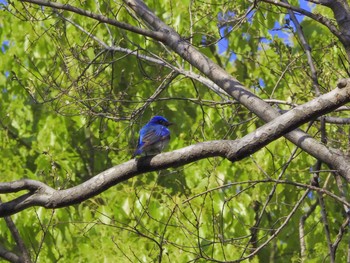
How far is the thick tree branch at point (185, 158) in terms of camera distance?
4.11m

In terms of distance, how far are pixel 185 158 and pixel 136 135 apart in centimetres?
467

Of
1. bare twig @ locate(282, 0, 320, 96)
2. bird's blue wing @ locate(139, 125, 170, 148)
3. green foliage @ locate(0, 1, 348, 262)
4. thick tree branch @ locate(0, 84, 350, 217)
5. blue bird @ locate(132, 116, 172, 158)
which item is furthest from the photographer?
green foliage @ locate(0, 1, 348, 262)

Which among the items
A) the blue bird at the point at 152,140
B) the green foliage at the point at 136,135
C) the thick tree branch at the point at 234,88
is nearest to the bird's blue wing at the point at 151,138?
the blue bird at the point at 152,140

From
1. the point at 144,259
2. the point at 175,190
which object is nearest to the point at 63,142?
the point at 175,190

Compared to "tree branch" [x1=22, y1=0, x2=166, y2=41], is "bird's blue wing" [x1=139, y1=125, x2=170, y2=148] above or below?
below

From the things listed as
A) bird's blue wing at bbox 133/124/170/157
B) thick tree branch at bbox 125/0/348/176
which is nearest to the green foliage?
bird's blue wing at bbox 133/124/170/157

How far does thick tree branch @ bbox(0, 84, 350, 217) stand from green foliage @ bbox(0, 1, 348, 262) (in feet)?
5.30

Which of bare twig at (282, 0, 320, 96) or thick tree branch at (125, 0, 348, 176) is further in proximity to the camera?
bare twig at (282, 0, 320, 96)

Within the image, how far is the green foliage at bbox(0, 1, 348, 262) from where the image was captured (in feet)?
23.3

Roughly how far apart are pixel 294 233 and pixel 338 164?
500cm

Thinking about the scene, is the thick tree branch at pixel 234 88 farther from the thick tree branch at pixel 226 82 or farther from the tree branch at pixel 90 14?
the tree branch at pixel 90 14

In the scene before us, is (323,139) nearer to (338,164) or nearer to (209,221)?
(338,164)

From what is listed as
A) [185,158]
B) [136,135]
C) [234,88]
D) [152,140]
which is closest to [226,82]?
[234,88]

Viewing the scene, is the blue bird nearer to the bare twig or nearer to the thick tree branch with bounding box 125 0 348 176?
the thick tree branch with bounding box 125 0 348 176
